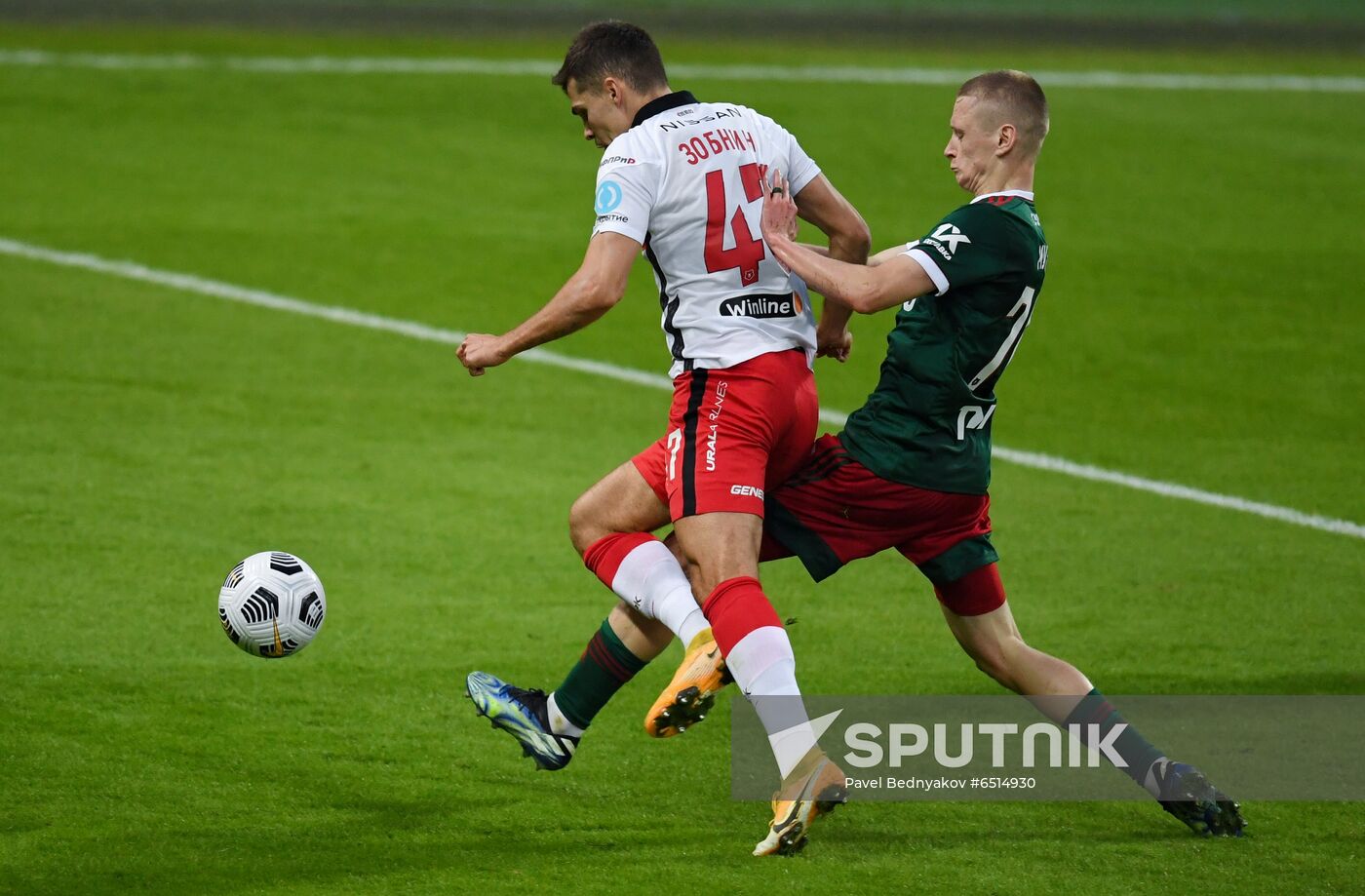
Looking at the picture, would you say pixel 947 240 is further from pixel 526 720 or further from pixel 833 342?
pixel 526 720

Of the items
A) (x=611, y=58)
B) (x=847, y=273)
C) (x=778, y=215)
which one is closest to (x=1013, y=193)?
(x=847, y=273)

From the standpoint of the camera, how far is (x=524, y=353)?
13.0 meters

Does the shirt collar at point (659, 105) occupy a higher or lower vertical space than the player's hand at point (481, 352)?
higher

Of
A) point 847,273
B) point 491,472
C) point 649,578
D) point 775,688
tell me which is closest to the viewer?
point 775,688

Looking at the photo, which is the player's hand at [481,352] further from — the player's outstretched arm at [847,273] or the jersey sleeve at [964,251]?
the jersey sleeve at [964,251]

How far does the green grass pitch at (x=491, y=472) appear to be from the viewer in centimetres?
565

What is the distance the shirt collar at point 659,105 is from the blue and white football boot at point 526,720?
77.0 inches

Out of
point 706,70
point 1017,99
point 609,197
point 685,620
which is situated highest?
point 706,70

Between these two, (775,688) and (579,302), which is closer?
(775,688)

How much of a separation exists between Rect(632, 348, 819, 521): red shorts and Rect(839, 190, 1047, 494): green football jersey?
0.68 ft

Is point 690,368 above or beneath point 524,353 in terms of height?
beneath

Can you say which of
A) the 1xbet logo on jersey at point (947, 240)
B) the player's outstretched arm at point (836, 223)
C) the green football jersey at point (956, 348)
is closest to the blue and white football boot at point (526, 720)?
the green football jersey at point (956, 348)

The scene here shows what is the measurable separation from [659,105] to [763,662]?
189 cm

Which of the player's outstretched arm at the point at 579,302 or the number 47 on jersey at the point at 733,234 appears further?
the number 47 on jersey at the point at 733,234
